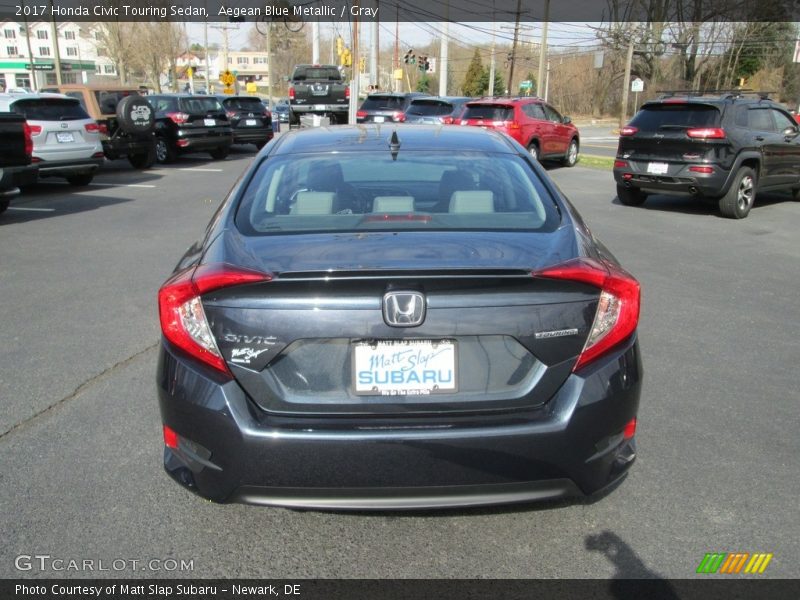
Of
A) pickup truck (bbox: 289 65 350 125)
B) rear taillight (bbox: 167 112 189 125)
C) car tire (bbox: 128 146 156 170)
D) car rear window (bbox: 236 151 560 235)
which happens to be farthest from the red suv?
car rear window (bbox: 236 151 560 235)

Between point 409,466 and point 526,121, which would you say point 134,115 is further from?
point 409,466

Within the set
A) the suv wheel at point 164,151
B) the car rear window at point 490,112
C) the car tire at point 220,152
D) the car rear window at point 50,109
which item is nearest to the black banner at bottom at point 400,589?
the car rear window at point 50,109

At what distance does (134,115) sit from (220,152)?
489 centimetres

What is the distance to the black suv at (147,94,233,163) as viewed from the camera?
1881 cm

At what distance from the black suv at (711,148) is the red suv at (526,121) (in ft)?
19.1

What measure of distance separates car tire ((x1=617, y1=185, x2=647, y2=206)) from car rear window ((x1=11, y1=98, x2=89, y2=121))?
10.3m

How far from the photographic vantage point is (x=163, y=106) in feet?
61.6

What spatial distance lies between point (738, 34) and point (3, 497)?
6178 centimetres

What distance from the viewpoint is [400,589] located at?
8.61 feet

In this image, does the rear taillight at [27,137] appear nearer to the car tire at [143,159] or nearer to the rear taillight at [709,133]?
the car tire at [143,159]

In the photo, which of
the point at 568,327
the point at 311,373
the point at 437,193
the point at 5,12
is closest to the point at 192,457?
the point at 311,373

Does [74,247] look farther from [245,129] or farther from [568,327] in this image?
[245,129]

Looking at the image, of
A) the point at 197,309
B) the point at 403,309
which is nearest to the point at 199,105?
the point at 197,309

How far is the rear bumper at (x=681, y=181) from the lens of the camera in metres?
11.0
